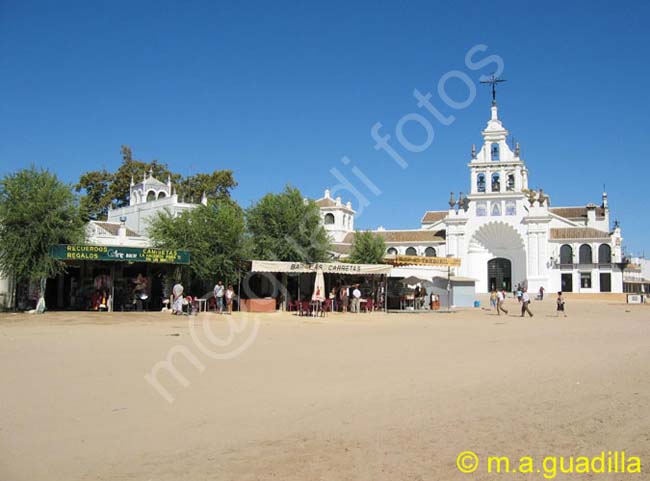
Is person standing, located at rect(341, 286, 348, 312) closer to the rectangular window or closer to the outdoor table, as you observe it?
the outdoor table

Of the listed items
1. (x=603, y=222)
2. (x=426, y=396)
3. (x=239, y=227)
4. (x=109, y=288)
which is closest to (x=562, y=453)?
(x=426, y=396)

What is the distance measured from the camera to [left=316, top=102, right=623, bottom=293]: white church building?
202ft

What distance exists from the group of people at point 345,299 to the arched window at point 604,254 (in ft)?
131

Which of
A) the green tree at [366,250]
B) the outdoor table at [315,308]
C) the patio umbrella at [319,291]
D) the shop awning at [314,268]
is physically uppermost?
the green tree at [366,250]

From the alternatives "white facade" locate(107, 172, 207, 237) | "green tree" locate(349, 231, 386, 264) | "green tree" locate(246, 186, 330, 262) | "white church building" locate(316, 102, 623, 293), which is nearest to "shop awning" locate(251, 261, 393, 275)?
"green tree" locate(246, 186, 330, 262)

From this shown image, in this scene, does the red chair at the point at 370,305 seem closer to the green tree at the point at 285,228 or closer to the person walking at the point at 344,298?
the person walking at the point at 344,298

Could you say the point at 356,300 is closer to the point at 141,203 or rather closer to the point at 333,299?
the point at 333,299

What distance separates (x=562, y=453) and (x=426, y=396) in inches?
102

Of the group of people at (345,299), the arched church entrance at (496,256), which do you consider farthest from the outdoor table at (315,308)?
the arched church entrance at (496,256)

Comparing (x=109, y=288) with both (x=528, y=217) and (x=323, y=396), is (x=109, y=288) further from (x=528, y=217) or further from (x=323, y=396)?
(x=528, y=217)

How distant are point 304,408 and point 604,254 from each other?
6029 cm

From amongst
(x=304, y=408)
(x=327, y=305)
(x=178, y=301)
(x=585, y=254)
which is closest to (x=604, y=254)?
(x=585, y=254)

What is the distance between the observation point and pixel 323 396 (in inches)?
350

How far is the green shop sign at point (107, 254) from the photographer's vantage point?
22.8 m
